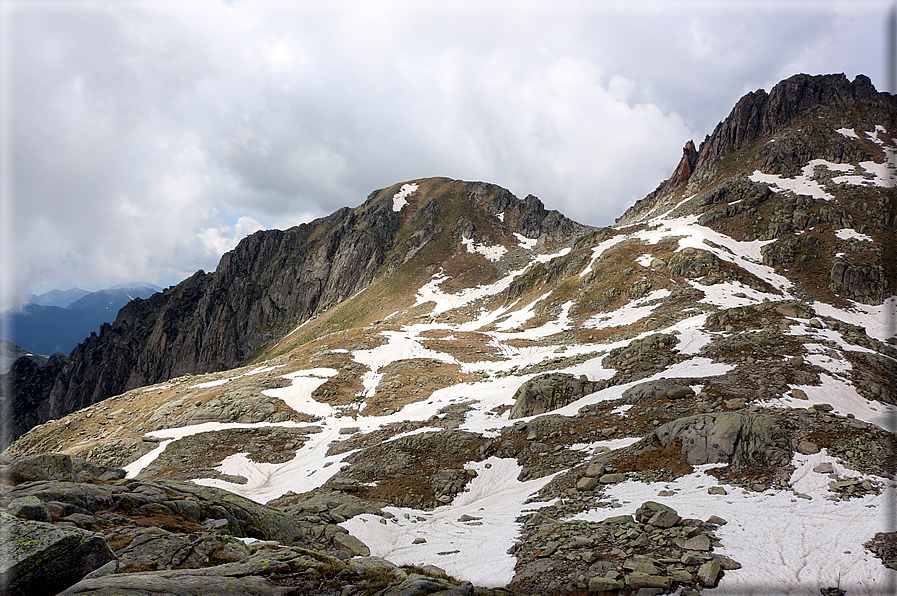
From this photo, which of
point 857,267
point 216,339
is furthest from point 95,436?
point 216,339

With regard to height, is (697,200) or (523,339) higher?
(697,200)

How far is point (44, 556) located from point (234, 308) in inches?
7108

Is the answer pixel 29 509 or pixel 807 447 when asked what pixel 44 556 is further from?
pixel 807 447

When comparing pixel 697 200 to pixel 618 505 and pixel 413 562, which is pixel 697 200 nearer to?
pixel 618 505

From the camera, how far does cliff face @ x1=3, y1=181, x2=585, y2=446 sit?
500ft

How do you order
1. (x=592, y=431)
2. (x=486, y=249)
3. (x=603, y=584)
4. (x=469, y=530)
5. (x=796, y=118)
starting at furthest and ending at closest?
(x=486, y=249) → (x=796, y=118) → (x=592, y=431) → (x=469, y=530) → (x=603, y=584)

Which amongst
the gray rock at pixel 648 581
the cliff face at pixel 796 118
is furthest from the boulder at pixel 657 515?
the cliff face at pixel 796 118

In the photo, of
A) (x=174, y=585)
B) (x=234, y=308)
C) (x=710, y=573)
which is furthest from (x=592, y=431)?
(x=234, y=308)

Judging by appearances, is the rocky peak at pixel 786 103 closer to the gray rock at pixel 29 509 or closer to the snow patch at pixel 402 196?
the snow patch at pixel 402 196

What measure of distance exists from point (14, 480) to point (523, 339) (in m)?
58.1

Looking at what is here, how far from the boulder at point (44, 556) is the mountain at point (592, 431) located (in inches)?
30.7

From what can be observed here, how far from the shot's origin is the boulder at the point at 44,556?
Result: 745 centimetres

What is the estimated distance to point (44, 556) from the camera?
7.73 metres

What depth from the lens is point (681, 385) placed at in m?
28.2
